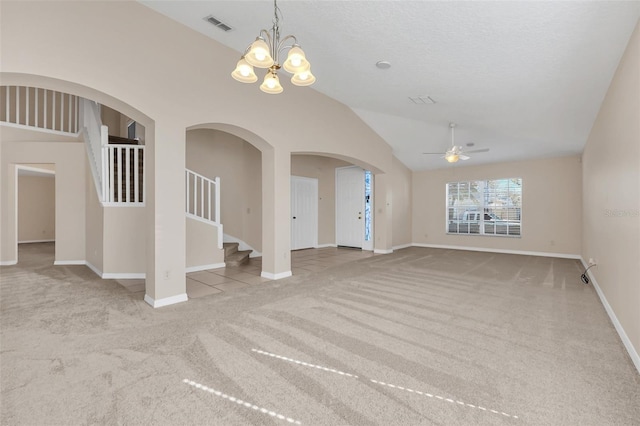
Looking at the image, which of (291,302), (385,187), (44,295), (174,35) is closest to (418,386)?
(291,302)

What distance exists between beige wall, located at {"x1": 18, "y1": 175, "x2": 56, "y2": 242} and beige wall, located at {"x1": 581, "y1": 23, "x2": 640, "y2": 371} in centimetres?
1484

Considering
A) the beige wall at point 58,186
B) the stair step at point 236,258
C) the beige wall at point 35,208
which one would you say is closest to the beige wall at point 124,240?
the stair step at point 236,258

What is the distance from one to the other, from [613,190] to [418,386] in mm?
3269

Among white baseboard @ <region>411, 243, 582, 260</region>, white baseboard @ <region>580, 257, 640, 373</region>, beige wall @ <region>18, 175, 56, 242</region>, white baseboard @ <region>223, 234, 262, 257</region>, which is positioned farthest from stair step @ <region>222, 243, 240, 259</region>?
beige wall @ <region>18, 175, 56, 242</region>

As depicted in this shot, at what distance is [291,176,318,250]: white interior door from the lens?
8648 millimetres

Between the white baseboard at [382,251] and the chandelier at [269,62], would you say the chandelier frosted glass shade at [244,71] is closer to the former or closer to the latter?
the chandelier at [269,62]

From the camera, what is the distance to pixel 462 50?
3584 mm

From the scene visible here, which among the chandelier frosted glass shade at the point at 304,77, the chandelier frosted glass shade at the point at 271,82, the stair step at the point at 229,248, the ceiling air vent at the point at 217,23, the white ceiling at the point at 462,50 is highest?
the ceiling air vent at the point at 217,23

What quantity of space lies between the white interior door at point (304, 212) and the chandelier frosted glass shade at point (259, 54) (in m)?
6.09

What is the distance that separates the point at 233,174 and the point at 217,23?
3.94 m

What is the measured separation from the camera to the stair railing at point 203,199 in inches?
233

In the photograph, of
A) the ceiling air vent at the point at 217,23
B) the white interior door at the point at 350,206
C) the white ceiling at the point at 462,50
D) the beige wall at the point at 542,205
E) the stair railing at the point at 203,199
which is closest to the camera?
the white ceiling at the point at 462,50

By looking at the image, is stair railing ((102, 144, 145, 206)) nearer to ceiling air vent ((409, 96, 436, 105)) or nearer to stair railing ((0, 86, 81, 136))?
→ stair railing ((0, 86, 81, 136))

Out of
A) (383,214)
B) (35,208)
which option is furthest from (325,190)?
(35,208)
